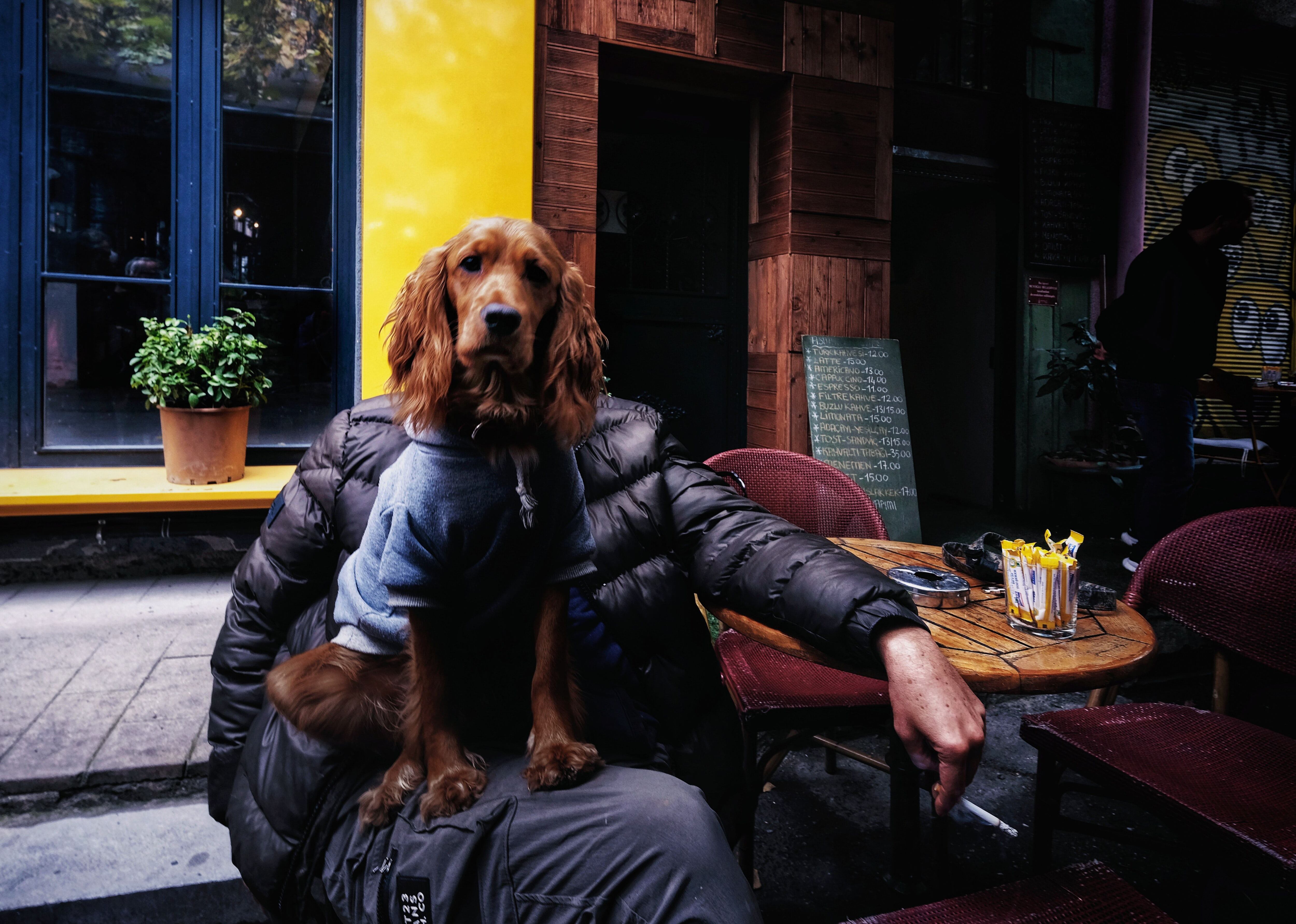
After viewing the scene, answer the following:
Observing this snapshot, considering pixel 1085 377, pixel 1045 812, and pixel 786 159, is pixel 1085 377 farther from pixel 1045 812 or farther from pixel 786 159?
pixel 1045 812

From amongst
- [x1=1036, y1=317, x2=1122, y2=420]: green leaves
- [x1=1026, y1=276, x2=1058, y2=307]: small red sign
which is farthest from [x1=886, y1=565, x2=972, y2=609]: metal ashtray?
[x1=1026, y1=276, x2=1058, y2=307]: small red sign

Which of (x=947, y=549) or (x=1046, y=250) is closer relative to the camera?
(x=947, y=549)

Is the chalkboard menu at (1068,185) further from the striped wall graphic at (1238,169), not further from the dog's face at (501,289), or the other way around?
the dog's face at (501,289)

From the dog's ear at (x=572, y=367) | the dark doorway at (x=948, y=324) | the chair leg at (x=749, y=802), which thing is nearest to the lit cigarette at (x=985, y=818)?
the chair leg at (x=749, y=802)

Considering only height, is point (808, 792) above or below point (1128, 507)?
below

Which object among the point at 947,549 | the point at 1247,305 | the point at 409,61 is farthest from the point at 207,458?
the point at 1247,305

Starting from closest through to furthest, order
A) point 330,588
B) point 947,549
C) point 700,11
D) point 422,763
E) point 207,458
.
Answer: point 422,763
point 330,588
point 947,549
point 207,458
point 700,11

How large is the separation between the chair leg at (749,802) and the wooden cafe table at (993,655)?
0.32 metres

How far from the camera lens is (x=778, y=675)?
210 cm

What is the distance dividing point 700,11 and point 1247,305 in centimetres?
563

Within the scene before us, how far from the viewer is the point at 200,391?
3664mm

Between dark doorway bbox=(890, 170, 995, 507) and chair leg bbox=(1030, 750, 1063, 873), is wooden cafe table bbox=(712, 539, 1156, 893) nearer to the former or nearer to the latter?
chair leg bbox=(1030, 750, 1063, 873)

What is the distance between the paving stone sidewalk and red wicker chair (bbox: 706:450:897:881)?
1.57 meters

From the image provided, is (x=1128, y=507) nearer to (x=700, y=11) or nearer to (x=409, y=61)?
(x=700, y=11)
